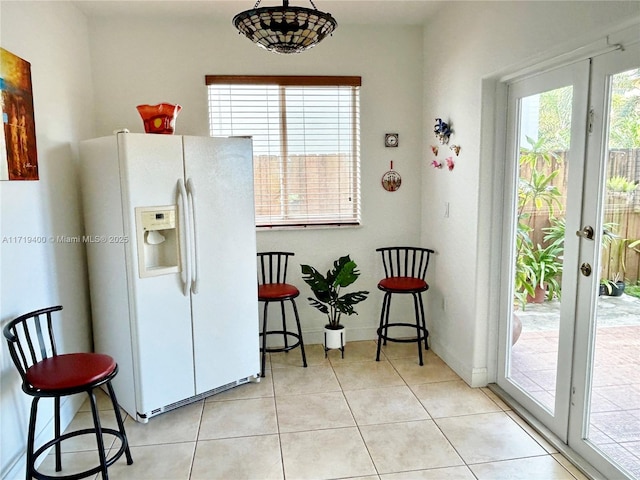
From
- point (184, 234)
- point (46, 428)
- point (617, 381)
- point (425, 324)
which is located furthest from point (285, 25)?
point (425, 324)

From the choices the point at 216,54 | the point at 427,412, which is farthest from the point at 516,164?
the point at 216,54

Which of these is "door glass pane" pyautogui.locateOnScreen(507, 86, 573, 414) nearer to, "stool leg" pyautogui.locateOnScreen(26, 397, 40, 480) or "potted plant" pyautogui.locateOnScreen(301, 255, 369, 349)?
"potted plant" pyautogui.locateOnScreen(301, 255, 369, 349)

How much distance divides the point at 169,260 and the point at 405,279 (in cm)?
179

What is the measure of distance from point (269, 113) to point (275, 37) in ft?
6.56

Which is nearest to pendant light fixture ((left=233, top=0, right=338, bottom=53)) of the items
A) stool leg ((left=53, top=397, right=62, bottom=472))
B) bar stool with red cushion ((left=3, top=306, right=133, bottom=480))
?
bar stool with red cushion ((left=3, top=306, right=133, bottom=480))

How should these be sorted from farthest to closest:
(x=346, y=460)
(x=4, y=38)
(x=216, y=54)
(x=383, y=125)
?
1. (x=383, y=125)
2. (x=216, y=54)
3. (x=346, y=460)
4. (x=4, y=38)

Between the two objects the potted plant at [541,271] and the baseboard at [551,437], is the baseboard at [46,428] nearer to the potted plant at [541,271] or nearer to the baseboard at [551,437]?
the baseboard at [551,437]

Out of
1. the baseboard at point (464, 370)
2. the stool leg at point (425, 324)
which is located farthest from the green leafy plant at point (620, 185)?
the stool leg at point (425, 324)

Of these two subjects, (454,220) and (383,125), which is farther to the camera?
(383,125)

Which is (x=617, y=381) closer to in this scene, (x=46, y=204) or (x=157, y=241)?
(x=157, y=241)

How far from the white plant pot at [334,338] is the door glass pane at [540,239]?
1.28 metres

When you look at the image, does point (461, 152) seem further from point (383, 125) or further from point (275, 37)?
point (275, 37)

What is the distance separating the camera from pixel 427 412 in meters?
2.84

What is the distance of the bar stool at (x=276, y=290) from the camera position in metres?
3.40
